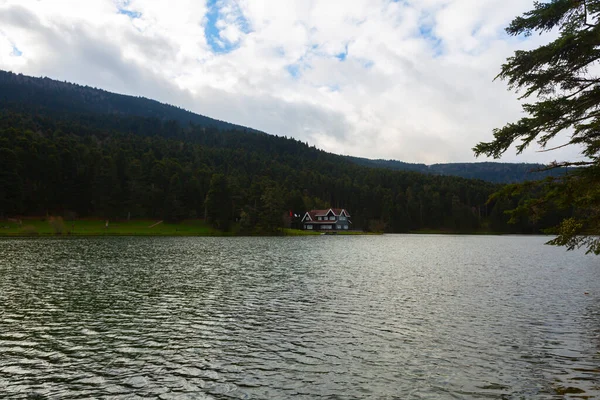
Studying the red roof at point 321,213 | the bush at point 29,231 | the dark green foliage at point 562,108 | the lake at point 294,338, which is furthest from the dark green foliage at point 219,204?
the dark green foliage at point 562,108

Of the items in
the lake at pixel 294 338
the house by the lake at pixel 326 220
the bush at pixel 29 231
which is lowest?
the lake at pixel 294 338

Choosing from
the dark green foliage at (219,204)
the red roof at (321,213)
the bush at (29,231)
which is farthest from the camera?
the red roof at (321,213)

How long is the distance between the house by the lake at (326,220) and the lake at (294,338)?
14157cm

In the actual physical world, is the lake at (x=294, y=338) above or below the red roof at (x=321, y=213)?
below

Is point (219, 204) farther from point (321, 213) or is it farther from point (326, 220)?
point (326, 220)

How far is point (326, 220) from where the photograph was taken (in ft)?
580

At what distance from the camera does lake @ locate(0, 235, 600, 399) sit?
11961 millimetres

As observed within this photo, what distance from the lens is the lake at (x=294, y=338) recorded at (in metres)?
12.0

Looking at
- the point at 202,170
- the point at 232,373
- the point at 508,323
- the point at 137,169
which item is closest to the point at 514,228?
the point at 202,170

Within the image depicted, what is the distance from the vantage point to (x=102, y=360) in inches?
555

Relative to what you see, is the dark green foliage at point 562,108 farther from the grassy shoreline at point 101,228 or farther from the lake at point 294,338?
the grassy shoreline at point 101,228

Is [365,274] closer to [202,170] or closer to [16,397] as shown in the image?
[16,397]

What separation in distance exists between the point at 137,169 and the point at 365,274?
12952cm

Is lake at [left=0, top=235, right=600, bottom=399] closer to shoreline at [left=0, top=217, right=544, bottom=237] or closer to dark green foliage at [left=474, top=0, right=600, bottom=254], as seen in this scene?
dark green foliage at [left=474, top=0, right=600, bottom=254]
